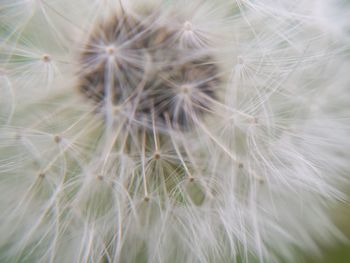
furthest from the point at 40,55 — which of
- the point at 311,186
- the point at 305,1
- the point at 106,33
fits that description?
the point at 311,186

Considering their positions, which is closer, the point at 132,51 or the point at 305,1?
the point at 132,51

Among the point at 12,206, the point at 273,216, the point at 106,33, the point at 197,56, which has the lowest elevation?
the point at 273,216

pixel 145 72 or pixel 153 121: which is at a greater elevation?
pixel 145 72

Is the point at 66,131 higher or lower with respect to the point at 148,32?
lower

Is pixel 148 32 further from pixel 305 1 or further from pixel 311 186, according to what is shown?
pixel 311 186
